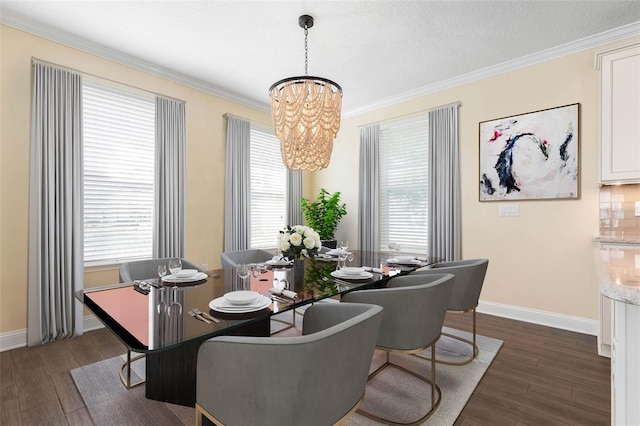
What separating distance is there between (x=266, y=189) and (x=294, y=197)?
1.81 feet

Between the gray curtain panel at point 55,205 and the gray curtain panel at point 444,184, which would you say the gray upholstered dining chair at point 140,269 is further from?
the gray curtain panel at point 444,184

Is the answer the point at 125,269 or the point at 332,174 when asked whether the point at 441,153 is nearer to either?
the point at 332,174

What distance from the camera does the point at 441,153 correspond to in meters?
4.09

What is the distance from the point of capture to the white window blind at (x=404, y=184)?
173 inches

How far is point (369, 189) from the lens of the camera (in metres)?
4.91

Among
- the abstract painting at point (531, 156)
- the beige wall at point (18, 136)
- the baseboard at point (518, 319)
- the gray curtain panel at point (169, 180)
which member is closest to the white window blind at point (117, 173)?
the gray curtain panel at point (169, 180)

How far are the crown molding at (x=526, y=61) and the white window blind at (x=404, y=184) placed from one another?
361 mm

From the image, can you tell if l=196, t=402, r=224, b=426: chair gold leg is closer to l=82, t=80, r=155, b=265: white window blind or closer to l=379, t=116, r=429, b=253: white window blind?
l=82, t=80, r=155, b=265: white window blind

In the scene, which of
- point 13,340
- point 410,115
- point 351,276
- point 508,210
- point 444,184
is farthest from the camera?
point 410,115

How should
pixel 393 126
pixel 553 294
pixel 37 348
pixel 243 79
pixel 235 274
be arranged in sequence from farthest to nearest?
1. pixel 393 126
2. pixel 243 79
3. pixel 553 294
4. pixel 37 348
5. pixel 235 274

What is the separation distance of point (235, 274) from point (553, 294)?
335cm

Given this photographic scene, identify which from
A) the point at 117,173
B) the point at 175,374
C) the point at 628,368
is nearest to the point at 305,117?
the point at 175,374

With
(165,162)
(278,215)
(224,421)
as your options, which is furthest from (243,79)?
(224,421)

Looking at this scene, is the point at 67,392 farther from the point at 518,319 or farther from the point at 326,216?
the point at 518,319
